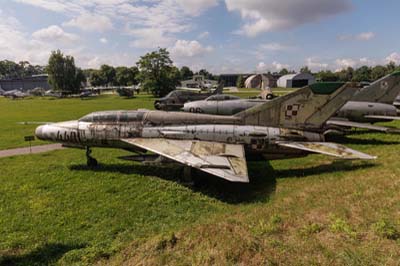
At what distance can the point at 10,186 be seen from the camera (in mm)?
10867

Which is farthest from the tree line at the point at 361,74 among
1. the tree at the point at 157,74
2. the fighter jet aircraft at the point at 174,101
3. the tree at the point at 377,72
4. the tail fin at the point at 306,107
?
the tail fin at the point at 306,107

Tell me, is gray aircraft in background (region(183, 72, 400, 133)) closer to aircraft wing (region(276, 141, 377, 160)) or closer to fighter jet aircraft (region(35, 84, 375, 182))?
fighter jet aircraft (region(35, 84, 375, 182))

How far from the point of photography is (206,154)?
34.2 ft

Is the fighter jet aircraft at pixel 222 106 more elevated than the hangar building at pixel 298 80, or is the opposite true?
the hangar building at pixel 298 80

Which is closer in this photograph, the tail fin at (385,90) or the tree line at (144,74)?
the tail fin at (385,90)

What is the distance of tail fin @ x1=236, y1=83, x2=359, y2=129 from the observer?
11.7 metres

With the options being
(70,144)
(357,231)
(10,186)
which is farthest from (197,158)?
(10,186)

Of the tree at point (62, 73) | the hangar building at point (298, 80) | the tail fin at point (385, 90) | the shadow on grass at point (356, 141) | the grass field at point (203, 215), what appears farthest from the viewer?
the hangar building at point (298, 80)

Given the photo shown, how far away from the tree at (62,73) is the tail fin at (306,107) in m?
90.3

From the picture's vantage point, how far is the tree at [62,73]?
281 ft

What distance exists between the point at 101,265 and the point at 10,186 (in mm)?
7780

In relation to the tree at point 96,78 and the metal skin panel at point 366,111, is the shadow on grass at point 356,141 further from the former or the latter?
the tree at point 96,78

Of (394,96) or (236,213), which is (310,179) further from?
(394,96)

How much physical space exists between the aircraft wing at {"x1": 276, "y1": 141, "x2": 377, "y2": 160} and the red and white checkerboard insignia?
1359mm
